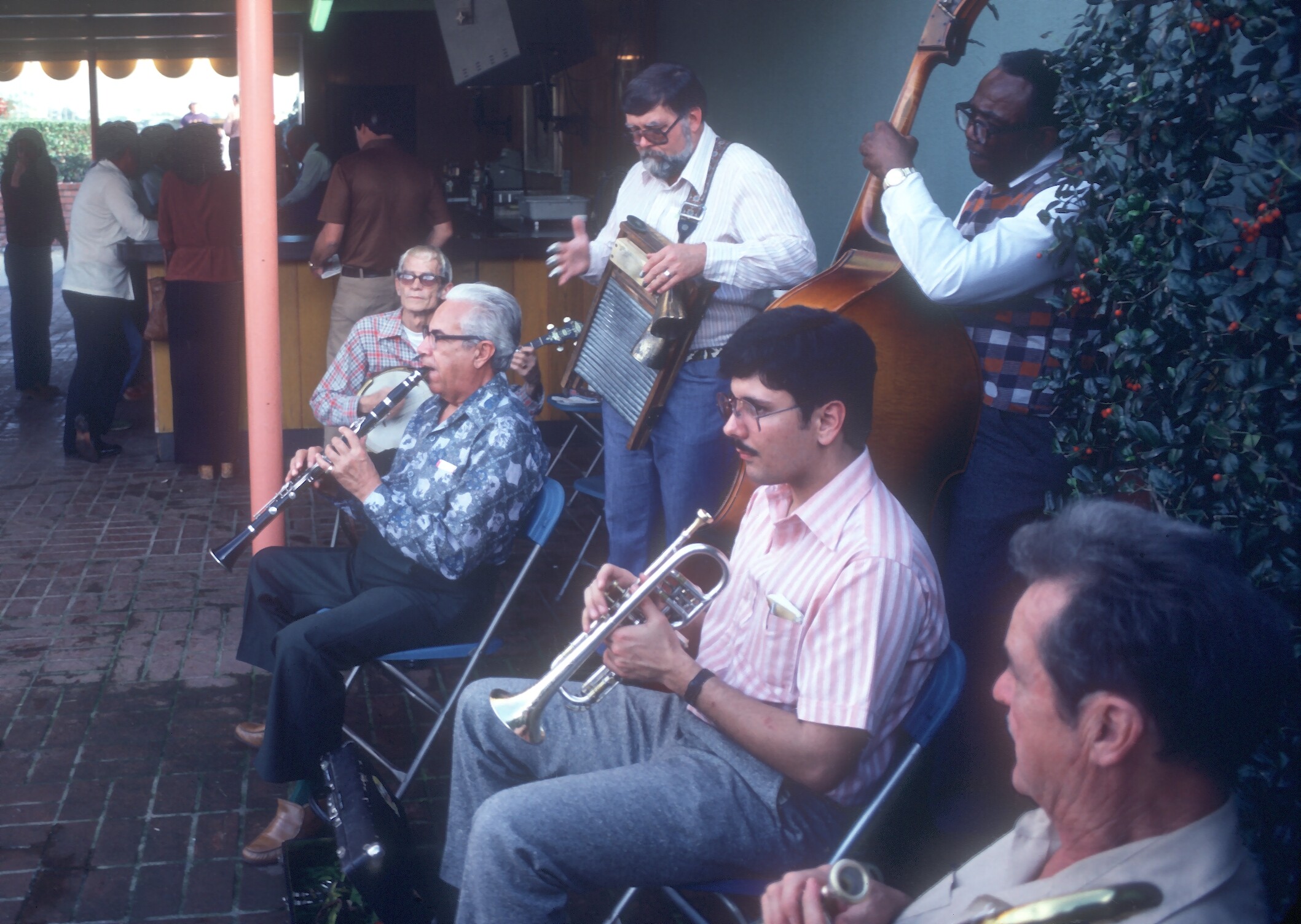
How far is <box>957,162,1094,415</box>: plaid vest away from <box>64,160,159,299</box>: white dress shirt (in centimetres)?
534

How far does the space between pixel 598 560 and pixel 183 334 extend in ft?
8.90

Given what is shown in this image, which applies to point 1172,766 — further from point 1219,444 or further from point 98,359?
point 98,359

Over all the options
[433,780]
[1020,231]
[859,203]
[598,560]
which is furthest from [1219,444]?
[598,560]

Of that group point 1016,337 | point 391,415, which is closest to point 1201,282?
point 1016,337

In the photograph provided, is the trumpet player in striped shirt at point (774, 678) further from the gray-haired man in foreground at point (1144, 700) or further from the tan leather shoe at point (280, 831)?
the tan leather shoe at point (280, 831)

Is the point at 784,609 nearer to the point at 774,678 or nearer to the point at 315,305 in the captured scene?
the point at 774,678

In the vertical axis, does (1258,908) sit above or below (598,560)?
above

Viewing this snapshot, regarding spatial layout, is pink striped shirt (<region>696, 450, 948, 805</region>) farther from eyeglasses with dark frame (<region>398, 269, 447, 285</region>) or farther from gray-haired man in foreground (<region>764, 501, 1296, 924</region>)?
eyeglasses with dark frame (<region>398, 269, 447, 285</region>)

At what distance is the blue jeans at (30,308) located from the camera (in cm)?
764

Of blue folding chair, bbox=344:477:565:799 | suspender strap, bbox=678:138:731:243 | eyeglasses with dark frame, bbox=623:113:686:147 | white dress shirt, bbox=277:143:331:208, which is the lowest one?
blue folding chair, bbox=344:477:565:799

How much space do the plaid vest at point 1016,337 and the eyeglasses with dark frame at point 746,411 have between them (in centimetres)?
67

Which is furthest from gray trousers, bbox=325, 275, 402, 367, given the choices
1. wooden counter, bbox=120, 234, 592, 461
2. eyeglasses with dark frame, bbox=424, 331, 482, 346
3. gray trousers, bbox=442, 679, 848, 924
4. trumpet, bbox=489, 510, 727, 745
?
gray trousers, bbox=442, 679, 848, 924

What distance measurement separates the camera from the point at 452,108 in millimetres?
13734

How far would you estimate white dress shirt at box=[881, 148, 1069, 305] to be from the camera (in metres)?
2.38
